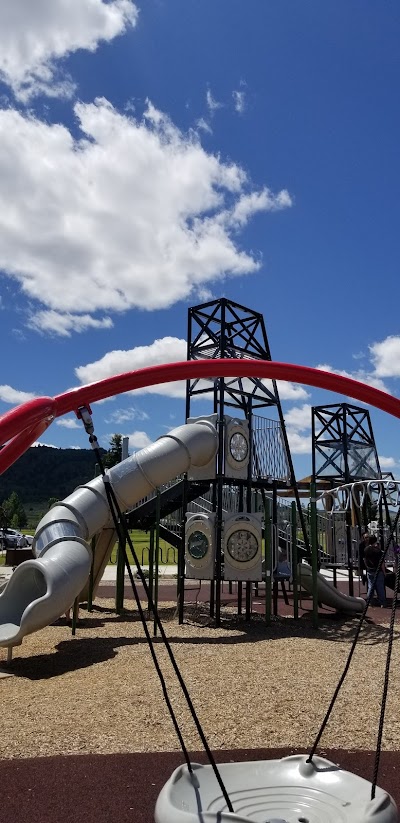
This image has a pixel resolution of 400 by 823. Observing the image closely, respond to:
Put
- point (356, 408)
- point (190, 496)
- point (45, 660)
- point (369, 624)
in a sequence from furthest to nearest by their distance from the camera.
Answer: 1. point (356, 408)
2. point (190, 496)
3. point (369, 624)
4. point (45, 660)

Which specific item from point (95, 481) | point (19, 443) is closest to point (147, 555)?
Result: point (95, 481)

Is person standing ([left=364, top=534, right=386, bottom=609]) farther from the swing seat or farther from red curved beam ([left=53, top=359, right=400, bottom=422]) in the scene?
the swing seat

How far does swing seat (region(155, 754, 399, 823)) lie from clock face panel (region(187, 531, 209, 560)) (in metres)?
8.65

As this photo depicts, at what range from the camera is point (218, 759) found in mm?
5266

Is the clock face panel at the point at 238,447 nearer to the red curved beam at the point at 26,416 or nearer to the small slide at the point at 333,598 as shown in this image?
the small slide at the point at 333,598

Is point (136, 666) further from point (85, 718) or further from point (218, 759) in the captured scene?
point (218, 759)

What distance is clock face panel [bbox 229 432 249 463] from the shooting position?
13695mm

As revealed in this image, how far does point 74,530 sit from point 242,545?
11.8 feet

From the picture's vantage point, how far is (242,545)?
12.9m

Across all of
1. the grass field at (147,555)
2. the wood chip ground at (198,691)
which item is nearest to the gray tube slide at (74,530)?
the wood chip ground at (198,691)

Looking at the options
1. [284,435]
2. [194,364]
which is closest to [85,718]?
[194,364]

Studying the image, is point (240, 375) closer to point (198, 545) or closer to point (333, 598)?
point (198, 545)

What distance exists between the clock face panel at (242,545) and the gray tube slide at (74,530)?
1669 millimetres

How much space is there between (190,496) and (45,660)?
606 cm
